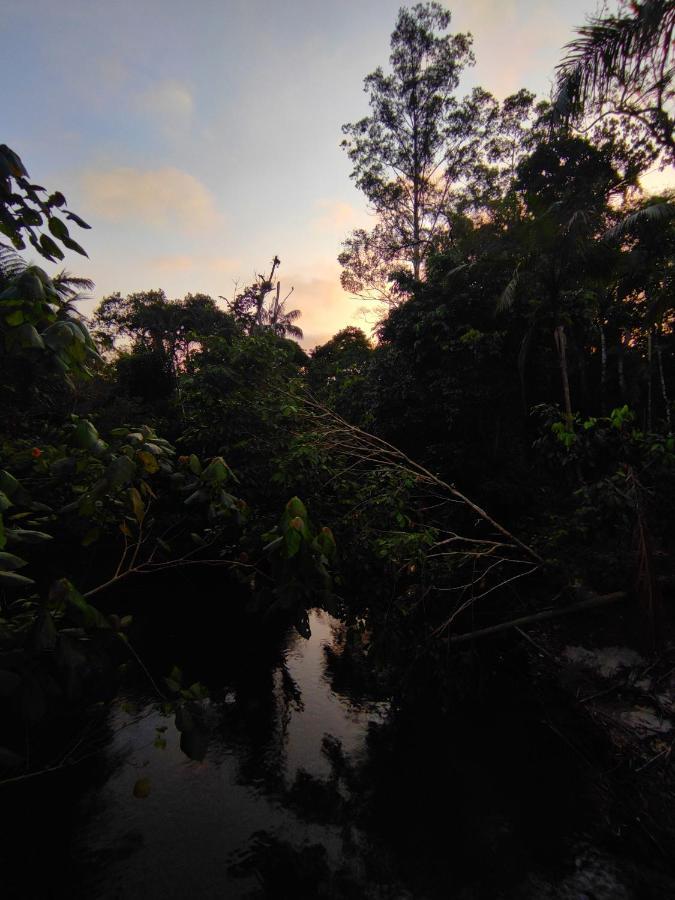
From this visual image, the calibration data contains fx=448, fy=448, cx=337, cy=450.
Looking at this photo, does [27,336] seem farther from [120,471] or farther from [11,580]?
[11,580]

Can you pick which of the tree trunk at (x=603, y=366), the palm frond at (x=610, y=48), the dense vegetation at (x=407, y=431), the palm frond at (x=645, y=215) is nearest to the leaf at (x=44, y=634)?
the dense vegetation at (x=407, y=431)

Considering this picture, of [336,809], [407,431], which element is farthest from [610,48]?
[336,809]

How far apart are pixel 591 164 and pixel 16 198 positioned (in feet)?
61.5

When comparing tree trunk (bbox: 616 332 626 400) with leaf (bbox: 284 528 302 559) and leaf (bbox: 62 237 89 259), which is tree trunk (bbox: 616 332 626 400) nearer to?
leaf (bbox: 284 528 302 559)

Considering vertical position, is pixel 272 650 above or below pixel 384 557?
below

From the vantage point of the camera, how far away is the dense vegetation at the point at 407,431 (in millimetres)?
1661

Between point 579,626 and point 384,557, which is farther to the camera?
point 579,626

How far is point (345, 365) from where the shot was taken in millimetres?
16516

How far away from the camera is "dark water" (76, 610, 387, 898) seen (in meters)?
3.67

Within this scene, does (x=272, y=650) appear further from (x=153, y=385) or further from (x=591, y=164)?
(x=591, y=164)

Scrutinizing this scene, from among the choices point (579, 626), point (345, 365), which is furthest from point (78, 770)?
point (345, 365)

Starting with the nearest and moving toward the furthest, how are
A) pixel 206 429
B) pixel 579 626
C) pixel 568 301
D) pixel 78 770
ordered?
1. pixel 78 770
2. pixel 206 429
3. pixel 579 626
4. pixel 568 301

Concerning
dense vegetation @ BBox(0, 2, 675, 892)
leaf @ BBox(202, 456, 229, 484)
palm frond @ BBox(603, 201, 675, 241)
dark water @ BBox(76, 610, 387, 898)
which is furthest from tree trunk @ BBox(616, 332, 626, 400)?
leaf @ BBox(202, 456, 229, 484)

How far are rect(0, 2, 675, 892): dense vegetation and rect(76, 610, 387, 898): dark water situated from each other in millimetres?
937
